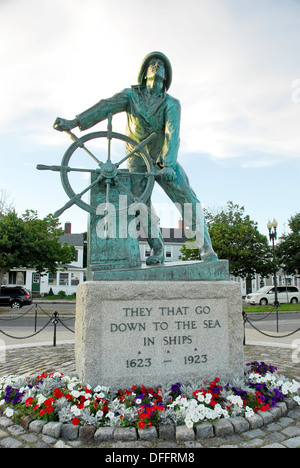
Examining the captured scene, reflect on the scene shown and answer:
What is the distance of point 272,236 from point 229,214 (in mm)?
7680

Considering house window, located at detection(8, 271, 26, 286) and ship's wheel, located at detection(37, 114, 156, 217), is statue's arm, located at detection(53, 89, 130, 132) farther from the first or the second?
house window, located at detection(8, 271, 26, 286)

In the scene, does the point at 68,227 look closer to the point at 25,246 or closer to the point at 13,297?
the point at 13,297

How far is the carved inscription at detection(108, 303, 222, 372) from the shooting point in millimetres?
3736

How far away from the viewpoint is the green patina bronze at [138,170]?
13.8 feet

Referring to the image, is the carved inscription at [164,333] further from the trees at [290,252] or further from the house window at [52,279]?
the house window at [52,279]

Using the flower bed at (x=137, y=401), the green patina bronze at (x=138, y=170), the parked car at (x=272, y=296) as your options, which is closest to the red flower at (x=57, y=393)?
the flower bed at (x=137, y=401)

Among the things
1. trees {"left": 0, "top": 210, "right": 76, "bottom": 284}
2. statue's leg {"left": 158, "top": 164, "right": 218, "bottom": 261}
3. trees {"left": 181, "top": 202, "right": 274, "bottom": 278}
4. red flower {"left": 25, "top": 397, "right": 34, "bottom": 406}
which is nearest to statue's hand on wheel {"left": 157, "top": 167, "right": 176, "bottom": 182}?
statue's leg {"left": 158, "top": 164, "right": 218, "bottom": 261}

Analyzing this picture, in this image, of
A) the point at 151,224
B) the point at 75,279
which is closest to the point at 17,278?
the point at 75,279

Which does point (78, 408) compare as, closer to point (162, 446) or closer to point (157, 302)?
point (162, 446)

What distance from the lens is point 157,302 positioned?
3.88m

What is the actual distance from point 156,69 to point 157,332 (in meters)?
3.35

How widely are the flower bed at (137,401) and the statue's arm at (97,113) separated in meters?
3.02

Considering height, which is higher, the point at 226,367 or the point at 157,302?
the point at 157,302

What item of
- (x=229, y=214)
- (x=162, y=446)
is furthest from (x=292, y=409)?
(x=229, y=214)
